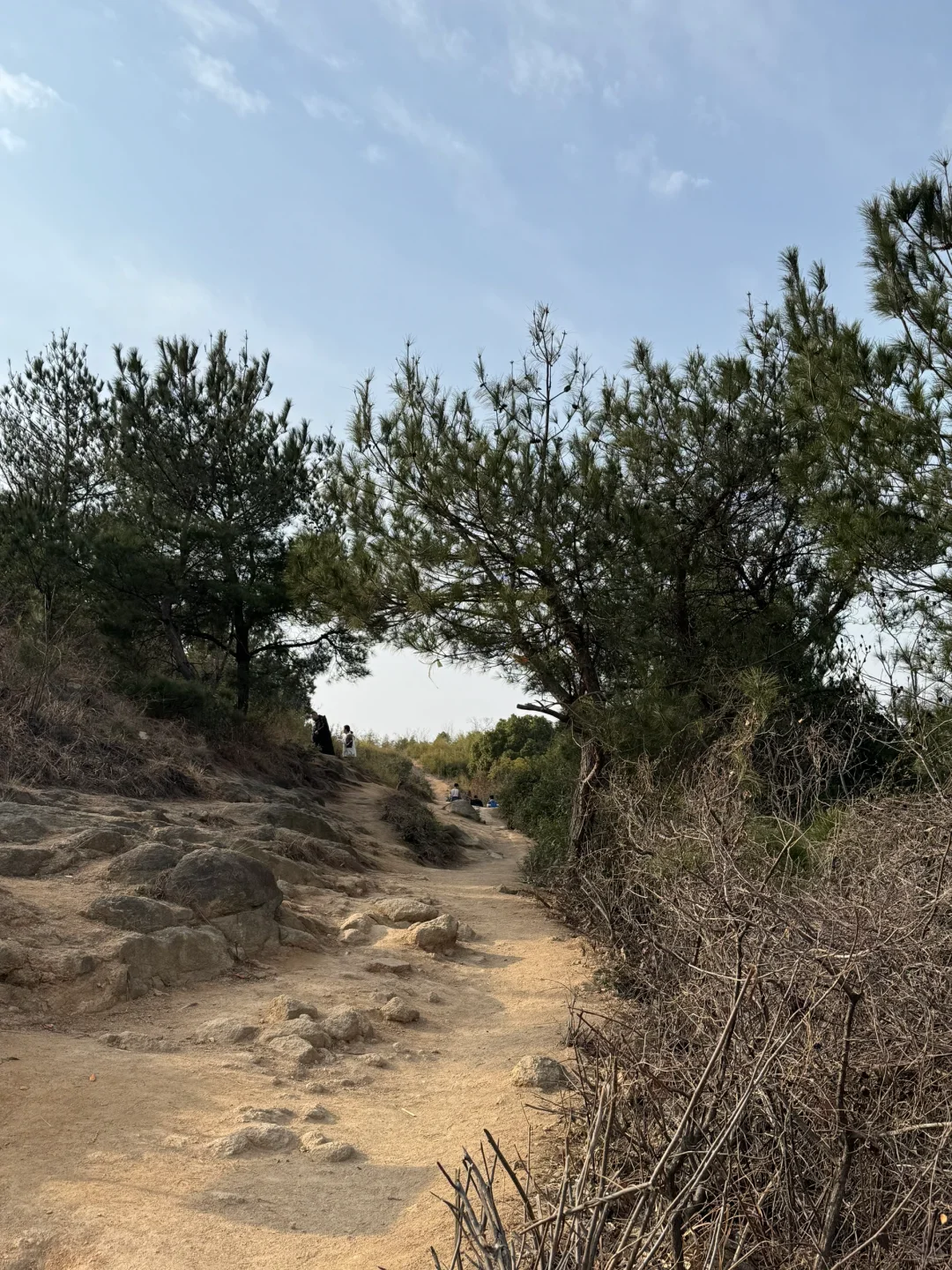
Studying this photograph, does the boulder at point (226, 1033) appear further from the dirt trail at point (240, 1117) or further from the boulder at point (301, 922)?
the boulder at point (301, 922)

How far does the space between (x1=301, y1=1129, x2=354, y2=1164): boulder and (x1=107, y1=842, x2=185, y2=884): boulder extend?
3.51m

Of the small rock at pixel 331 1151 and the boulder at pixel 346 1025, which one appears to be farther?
the boulder at pixel 346 1025

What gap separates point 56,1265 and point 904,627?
7.66 metres

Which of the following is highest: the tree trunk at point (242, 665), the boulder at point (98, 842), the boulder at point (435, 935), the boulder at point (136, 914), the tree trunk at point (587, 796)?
the tree trunk at point (242, 665)

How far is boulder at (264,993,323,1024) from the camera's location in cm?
557

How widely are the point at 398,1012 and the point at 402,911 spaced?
8.07ft

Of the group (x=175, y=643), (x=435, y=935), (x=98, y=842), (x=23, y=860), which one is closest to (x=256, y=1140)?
(x=435, y=935)

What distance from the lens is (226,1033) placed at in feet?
17.6

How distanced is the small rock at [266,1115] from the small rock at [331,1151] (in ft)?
0.89

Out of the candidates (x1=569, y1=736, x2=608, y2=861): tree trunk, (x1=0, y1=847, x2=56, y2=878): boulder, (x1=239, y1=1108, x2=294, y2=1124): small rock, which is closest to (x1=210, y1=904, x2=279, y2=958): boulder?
(x1=0, y1=847, x2=56, y2=878): boulder

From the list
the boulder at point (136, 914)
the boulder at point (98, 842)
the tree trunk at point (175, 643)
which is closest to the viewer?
the boulder at point (136, 914)

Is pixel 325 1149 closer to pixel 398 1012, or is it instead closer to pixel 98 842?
pixel 398 1012

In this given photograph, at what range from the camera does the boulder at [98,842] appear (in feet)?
24.9

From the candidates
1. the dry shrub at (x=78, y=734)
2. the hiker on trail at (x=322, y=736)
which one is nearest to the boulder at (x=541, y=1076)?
the dry shrub at (x=78, y=734)
